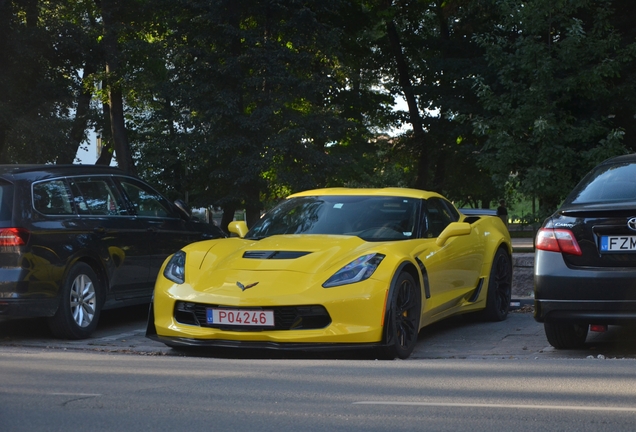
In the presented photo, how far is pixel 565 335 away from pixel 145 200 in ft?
16.0

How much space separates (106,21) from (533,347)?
25.0m

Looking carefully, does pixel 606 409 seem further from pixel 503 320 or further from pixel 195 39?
pixel 195 39

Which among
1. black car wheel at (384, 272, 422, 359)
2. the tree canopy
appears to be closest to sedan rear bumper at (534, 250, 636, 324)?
black car wheel at (384, 272, 422, 359)

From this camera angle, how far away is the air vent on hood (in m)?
7.76

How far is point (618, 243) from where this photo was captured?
7.13 meters

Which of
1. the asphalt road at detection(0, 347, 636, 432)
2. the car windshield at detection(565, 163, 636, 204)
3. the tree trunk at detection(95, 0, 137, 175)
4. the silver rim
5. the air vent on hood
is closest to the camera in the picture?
the asphalt road at detection(0, 347, 636, 432)

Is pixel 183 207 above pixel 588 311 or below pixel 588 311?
above

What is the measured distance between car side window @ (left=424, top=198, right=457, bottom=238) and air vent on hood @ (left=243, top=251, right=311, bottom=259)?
1.50m

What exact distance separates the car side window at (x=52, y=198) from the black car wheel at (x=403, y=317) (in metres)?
3.47

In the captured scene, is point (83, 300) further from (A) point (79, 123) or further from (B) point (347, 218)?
(A) point (79, 123)

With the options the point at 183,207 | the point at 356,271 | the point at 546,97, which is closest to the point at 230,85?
the point at 546,97

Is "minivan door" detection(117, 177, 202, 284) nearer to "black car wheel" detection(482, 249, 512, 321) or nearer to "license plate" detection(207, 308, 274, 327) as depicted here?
"license plate" detection(207, 308, 274, 327)

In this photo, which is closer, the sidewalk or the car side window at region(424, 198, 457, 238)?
the car side window at region(424, 198, 457, 238)

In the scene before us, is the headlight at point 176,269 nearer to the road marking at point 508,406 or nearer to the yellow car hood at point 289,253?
the yellow car hood at point 289,253
